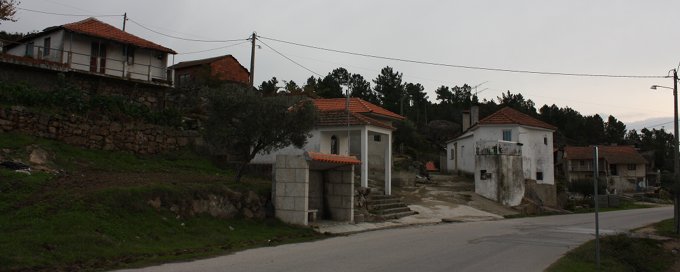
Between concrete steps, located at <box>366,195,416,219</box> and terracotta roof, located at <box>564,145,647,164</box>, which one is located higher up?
terracotta roof, located at <box>564,145,647,164</box>

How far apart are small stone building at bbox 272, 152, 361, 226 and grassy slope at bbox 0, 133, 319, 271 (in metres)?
0.75

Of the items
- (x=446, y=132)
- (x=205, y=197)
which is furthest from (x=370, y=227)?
(x=446, y=132)

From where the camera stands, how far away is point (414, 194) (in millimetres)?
31047

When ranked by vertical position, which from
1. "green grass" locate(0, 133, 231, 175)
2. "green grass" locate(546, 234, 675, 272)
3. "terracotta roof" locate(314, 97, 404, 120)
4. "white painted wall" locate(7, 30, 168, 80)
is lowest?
"green grass" locate(546, 234, 675, 272)

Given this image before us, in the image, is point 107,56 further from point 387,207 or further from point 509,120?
point 509,120

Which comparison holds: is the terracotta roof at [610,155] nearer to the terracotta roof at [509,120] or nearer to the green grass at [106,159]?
the terracotta roof at [509,120]

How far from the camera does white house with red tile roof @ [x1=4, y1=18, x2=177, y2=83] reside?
94.2ft

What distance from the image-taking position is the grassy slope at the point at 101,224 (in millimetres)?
10391

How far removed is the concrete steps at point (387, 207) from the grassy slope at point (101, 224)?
245 inches

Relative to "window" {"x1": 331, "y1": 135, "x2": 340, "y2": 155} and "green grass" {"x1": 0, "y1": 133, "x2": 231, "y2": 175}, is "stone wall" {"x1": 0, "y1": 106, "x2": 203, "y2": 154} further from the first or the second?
"window" {"x1": 331, "y1": 135, "x2": 340, "y2": 155}

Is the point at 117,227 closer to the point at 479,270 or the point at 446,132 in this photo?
the point at 479,270

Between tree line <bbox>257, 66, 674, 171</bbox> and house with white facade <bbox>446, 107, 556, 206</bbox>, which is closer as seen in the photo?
house with white facade <bbox>446, 107, 556, 206</bbox>

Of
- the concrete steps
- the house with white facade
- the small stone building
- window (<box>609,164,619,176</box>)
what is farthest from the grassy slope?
window (<box>609,164,619,176</box>)

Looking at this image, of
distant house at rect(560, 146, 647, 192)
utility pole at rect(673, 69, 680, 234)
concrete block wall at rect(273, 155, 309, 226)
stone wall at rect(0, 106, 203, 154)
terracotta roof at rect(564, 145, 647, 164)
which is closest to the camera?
concrete block wall at rect(273, 155, 309, 226)
